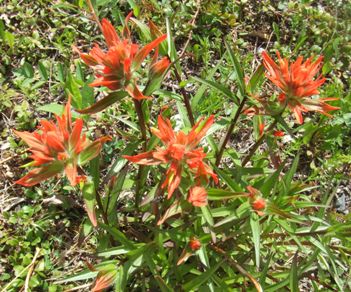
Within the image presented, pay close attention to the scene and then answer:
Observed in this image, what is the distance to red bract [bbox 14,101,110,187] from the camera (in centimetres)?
117

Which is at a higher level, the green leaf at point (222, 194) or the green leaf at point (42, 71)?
the green leaf at point (42, 71)

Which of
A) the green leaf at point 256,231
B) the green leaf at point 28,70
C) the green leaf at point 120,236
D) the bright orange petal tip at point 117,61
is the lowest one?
the green leaf at point 256,231

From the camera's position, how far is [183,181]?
4.49 feet

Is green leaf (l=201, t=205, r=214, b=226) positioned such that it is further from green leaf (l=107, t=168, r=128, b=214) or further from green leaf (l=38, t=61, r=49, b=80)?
green leaf (l=38, t=61, r=49, b=80)

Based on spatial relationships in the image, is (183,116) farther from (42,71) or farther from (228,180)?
(42,71)

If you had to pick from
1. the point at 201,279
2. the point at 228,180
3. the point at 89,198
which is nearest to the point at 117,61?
the point at 89,198

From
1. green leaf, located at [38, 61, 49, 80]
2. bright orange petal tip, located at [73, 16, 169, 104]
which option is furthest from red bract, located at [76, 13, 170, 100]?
green leaf, located at [38, 61, 49, 80]

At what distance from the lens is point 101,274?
1.48 meters

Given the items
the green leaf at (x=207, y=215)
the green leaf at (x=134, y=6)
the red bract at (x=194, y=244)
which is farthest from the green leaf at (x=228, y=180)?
the green leaf at (x=134, y=6)

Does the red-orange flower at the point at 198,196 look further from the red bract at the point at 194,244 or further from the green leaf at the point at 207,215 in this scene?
the red bract at the point at 194,244

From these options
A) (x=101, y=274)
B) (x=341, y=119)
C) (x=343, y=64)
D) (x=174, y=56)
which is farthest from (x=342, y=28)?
(x=101, y=274)

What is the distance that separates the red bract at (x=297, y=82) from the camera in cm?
129

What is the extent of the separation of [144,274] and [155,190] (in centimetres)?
37

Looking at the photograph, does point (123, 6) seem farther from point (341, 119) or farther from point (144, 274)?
point (144, 274)
